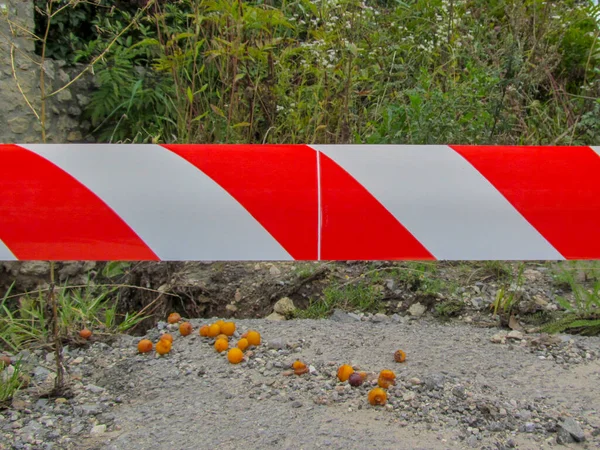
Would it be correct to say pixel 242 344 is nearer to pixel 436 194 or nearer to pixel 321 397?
pixel 321 397

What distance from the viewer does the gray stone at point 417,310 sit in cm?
325

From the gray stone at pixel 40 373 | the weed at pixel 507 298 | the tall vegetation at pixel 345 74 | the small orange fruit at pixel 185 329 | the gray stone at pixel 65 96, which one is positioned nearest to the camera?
the gray stone at pixel 40 373

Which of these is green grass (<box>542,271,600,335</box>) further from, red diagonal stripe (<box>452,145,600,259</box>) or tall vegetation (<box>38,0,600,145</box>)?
tall vegetation (<box>38,0,600,145</box>)

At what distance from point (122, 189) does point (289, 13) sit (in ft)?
13.3

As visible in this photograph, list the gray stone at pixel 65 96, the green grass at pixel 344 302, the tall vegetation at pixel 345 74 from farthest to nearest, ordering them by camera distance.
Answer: the gray stone at pixel 65 96, the tall vegetation at pixel 345 74, the green grass at pixel 344 302

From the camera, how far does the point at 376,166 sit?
6.27ft

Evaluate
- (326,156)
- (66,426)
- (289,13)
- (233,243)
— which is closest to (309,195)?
(326,156)

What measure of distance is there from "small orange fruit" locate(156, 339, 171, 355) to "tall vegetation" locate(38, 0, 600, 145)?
5.41 feet

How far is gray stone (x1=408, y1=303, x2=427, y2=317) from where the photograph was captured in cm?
325

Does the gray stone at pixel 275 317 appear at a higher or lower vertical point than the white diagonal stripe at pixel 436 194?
lower

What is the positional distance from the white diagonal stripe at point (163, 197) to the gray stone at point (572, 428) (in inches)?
38.1

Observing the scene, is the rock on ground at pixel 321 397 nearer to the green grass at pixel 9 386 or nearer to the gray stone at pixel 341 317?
the green grass at pixel 9 386

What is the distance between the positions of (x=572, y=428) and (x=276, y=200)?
1.06m

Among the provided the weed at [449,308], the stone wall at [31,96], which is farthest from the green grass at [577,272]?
the stone wall at [31,96]
